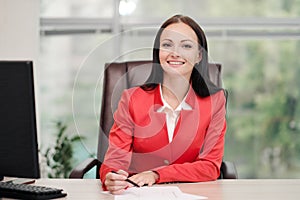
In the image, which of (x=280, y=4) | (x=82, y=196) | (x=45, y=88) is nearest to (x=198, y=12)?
(x=280, y=4)

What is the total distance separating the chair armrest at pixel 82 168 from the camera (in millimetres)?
2350

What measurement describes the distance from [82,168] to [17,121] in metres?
0.79

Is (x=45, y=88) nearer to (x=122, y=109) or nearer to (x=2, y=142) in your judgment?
(x=122, y=109)

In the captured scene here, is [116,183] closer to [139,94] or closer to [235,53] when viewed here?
[139,94]

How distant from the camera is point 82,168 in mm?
2396

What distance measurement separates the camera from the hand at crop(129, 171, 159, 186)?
2.01 meters

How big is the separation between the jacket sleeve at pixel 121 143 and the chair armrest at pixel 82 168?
221 millimetres

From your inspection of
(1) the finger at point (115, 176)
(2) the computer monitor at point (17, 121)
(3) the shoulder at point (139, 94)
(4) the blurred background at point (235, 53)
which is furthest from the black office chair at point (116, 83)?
(4) the blurred background at point (235, 53)

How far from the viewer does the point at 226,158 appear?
150 inches

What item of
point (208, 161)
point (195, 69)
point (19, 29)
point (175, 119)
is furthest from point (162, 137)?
point (19, 29)

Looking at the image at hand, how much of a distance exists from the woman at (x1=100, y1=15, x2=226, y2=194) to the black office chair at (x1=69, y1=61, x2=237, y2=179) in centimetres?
25

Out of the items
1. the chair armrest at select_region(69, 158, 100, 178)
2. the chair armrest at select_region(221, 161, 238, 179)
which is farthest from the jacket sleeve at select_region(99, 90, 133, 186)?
the chair armrest at select_region(221, 161, 238, 179)

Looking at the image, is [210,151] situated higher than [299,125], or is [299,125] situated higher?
[210,151]

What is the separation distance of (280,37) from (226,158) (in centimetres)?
84
